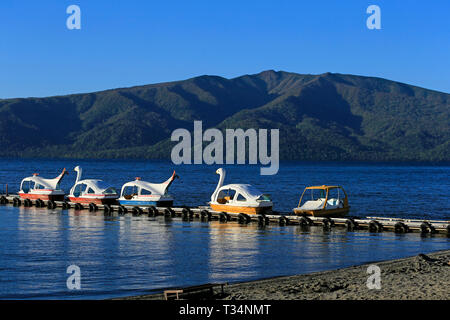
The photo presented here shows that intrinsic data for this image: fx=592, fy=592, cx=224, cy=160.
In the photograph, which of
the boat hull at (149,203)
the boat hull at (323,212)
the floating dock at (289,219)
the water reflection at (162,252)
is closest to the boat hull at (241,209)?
the floating dock at (289,219)

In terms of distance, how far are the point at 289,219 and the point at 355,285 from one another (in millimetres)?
25345

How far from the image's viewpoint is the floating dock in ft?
142

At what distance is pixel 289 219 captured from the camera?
48.0m

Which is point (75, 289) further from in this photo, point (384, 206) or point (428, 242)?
point (384, 206)

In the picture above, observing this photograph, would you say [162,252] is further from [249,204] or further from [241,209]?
[241,209]

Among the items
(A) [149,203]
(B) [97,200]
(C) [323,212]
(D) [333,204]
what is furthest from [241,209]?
(B) [97,200]

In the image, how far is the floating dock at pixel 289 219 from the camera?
1708 inches

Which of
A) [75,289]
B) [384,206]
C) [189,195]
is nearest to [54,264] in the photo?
[75,289]

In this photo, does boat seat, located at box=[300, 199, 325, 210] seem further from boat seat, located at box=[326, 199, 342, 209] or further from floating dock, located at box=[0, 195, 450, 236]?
floating dock, located at box=[0, 195, 450, 236]

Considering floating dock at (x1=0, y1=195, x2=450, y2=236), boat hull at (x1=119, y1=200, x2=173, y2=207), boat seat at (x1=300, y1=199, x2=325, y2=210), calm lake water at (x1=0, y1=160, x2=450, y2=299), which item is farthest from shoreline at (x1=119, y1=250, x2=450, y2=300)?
boat hull at (x1=119, y1=200, x2=173, y2=207)

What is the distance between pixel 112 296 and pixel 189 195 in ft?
222
